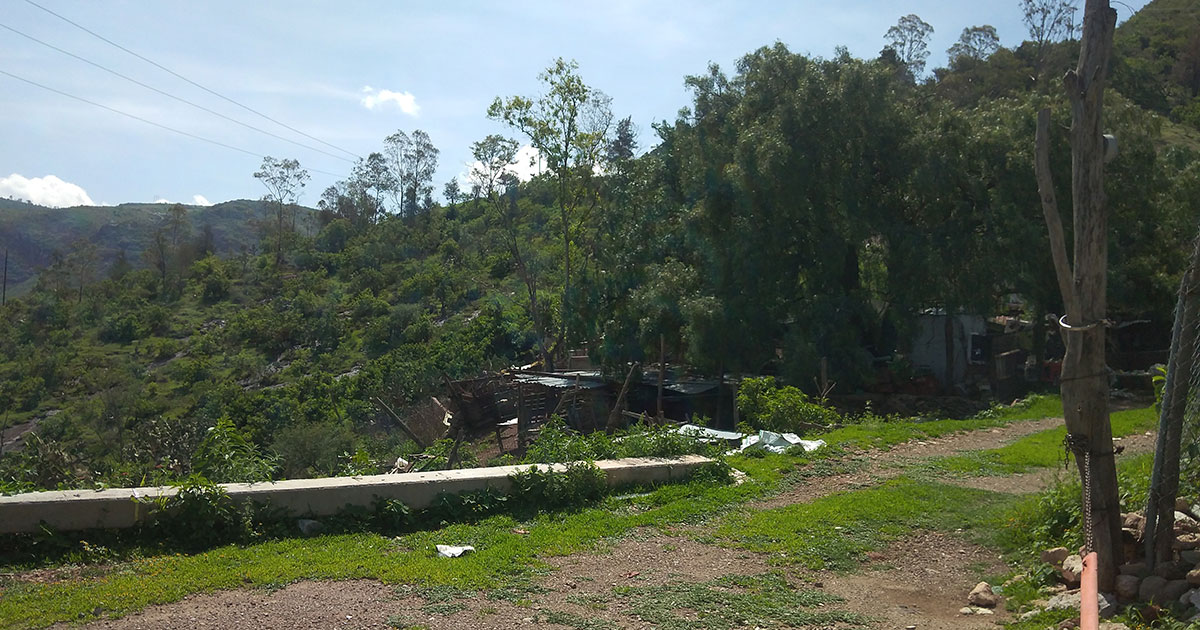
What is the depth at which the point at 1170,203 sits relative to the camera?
2141 cm

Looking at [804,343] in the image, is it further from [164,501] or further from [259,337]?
[259,337]

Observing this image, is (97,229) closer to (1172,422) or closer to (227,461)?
(227,461)

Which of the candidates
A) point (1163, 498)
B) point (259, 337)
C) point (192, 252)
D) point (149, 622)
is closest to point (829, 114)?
point (1163, 498)

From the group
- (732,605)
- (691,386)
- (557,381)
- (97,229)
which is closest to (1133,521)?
(732,605)

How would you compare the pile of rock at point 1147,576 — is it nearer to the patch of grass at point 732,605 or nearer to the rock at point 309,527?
the patch of grass at point 732,605

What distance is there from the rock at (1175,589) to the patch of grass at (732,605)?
1545mm

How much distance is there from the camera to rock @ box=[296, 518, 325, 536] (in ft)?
21.6

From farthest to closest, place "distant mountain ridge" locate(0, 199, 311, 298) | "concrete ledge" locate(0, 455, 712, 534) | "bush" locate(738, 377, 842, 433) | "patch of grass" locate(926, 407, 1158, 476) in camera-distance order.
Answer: "distant mountain ridge" locate(0, 199, 311, 298) < "bush" locate(738, 377, 842, 433) < "patch of grass" locate(926, 407, 1158, 476) < "concrete ledge" locate(0, 455, 712, 534)

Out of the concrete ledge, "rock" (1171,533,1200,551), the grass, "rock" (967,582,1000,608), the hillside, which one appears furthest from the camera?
the hillside

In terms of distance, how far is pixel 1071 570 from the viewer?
17.4 feet

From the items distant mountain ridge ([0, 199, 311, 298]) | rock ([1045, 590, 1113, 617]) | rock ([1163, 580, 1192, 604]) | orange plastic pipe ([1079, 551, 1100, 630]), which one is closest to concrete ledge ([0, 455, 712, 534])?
rock ([1045, 590, 1113, 617])

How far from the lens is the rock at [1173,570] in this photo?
15.3 feet

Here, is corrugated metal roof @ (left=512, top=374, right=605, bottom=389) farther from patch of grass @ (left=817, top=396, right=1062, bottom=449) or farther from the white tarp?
the white tarp

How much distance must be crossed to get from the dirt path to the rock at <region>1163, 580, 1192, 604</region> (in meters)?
0.89
